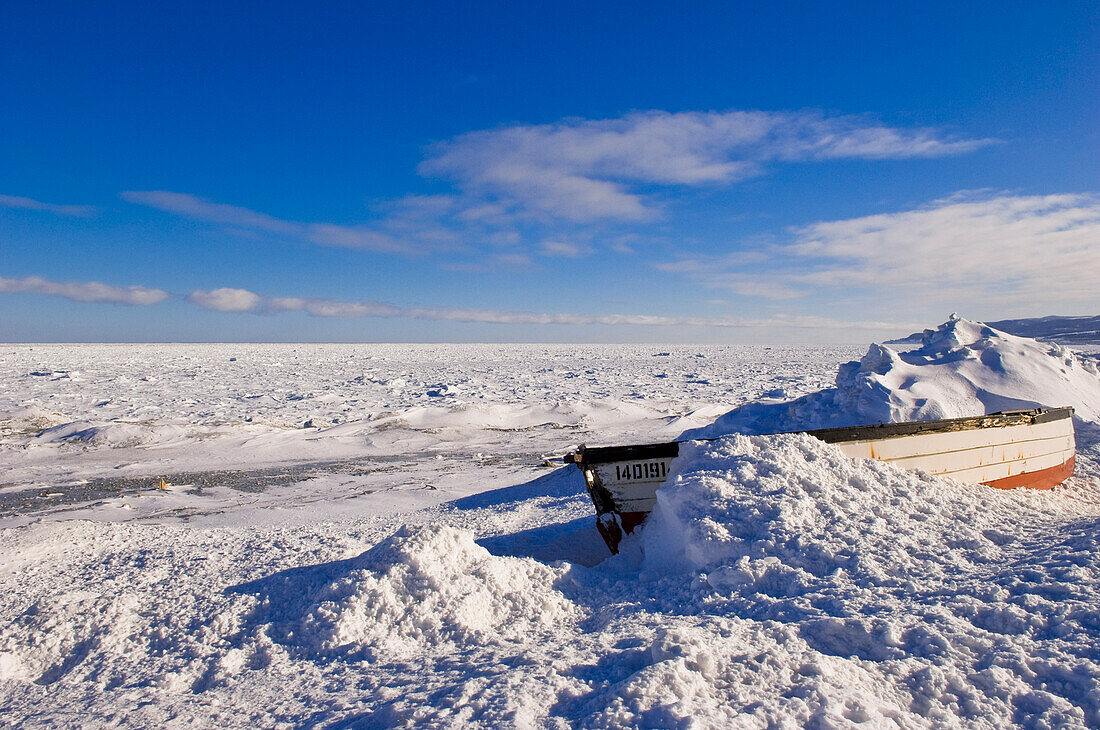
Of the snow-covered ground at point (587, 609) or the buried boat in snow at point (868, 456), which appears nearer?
the snow-covered ground at point (587, 609)

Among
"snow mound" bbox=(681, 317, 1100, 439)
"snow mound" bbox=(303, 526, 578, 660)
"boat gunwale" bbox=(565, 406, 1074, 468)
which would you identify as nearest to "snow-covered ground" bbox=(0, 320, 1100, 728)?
"snow mound" bbox=(303, 526, 578, 660)

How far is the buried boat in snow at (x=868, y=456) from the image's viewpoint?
559 centimetres

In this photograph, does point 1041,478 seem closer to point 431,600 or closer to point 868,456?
point 868,456

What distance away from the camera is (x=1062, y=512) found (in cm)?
586

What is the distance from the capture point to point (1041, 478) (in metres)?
7.30

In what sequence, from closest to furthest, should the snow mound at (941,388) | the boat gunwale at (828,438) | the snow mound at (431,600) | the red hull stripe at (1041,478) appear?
the snow mound at (431,600) < the boat gunwale at (828,438) < the red hull stripe at (1041,478) < the snow mound at (941,388)

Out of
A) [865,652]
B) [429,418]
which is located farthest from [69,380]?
[865,652]

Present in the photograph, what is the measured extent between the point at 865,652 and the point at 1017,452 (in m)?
5.34

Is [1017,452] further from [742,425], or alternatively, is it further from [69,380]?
[69,380]

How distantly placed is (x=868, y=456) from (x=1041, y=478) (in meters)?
3.50

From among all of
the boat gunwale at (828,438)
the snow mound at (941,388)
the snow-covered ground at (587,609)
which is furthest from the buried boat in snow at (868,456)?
the snow mound at (941,388)

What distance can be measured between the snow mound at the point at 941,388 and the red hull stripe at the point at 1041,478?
59.6 inches

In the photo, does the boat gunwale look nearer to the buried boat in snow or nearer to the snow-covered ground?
the buried boat in snow

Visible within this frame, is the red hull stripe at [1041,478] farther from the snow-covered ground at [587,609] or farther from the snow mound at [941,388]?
the snow mound at [941,388]
